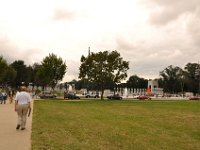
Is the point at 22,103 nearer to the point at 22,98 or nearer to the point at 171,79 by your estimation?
→ the point at 22,98

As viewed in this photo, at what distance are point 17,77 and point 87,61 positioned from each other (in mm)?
72702

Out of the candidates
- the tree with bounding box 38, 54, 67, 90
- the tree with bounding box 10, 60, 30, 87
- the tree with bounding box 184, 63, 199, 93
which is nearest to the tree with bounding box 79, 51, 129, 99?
the tree with bounding box 38, 54, 67, 90

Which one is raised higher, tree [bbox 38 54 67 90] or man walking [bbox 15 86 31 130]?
tree [bbox 38 54 67 90]

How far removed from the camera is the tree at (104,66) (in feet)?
243

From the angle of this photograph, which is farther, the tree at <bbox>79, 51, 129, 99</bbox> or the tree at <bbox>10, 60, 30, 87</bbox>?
the tree at <bbox>10, 60, 30, 87</bbox>

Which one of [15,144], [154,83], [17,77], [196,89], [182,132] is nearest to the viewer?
[15,144]

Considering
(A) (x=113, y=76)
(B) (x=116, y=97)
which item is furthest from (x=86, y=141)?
(B) (x=116, y=97)

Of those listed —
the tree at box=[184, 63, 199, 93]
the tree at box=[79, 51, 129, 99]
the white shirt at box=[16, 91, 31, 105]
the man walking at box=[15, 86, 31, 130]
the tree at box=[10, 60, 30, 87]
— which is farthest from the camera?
the tree at box=[184, 63, 199, 93]

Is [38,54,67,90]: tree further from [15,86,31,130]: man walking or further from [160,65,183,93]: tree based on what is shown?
[160,65,183,93]: tree

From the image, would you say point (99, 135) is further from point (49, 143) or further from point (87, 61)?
point (87, 61)

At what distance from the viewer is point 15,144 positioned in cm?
1248

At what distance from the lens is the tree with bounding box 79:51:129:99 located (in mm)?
74062

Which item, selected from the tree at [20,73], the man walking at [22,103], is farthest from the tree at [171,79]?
the man walking at [22,103]

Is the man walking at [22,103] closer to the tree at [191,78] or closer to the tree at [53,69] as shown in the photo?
the tree at [53,69]
